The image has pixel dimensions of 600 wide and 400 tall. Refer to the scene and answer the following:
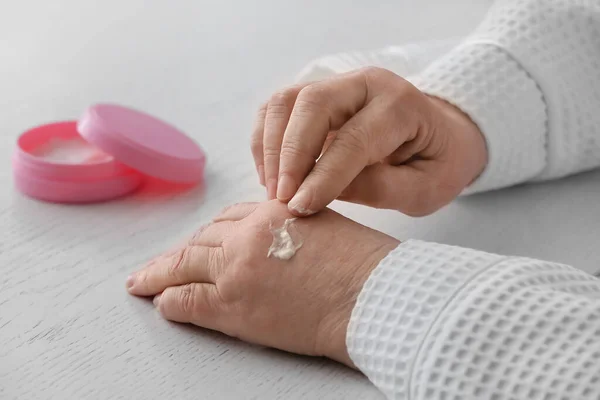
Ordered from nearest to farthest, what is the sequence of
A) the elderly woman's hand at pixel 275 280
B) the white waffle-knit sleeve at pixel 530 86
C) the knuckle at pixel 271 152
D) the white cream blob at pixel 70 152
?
the elderly woman's hand at pixel 275 280
the knuckle at pixel 271 152
the white waffle-knit sleeve at pixel 530 86
the white cream blob at pixel 70 152

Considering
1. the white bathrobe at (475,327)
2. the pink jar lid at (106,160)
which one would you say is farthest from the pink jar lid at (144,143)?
the white bathrobe at (475,327)

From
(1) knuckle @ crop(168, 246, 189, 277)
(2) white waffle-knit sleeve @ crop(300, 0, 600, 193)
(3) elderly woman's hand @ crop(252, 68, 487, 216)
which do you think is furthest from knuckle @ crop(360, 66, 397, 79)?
(1) knuckle @ crop(168, 246, 189, 277)

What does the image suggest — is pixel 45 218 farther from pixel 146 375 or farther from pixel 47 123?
pixel 146 375

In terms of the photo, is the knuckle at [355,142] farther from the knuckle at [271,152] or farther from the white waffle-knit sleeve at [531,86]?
the white waffle-knit sleeve at [531,86]

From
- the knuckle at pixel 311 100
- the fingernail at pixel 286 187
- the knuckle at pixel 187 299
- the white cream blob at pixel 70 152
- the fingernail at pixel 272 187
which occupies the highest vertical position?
the knuckle at pixel 311 100

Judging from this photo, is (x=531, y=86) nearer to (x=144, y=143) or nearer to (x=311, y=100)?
(x=311, y=100)

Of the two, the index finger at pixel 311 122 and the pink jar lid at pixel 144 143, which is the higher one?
the index finger at pixel 311 122

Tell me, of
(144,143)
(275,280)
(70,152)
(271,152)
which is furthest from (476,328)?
(70,152)
